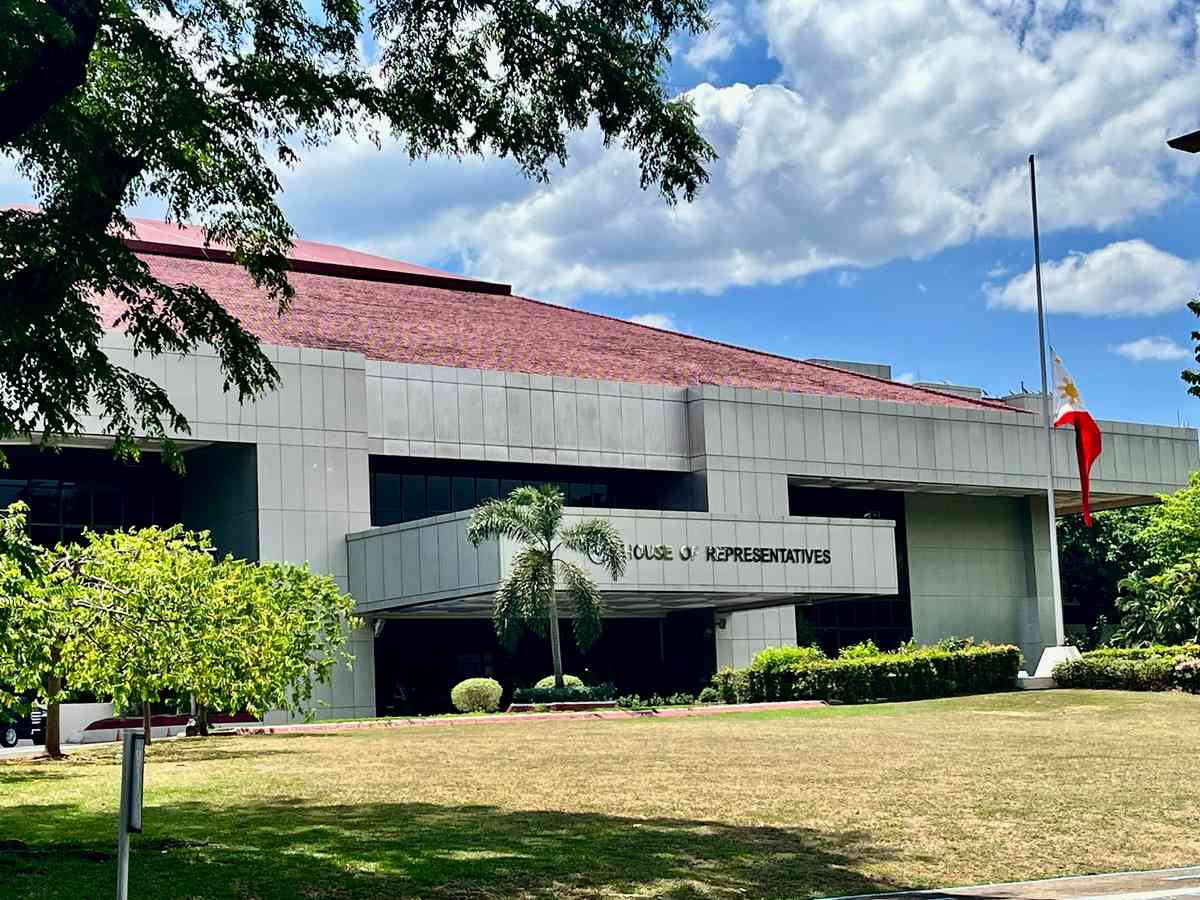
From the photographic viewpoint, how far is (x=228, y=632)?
2630cm

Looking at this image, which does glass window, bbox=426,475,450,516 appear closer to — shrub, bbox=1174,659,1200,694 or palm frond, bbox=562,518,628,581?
palm frond, bbox=562,518,628,581

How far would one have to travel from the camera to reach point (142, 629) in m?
23.6

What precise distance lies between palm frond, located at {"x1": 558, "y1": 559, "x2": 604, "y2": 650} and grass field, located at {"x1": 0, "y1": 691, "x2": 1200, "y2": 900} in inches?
523

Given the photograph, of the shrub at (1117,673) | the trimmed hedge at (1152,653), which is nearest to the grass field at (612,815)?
the shrub at (1117,673)

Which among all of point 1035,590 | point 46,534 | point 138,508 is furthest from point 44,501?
point 1035,590

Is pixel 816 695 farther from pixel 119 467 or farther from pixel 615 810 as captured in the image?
pixel 615 810

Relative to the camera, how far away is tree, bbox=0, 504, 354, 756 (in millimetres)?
22703

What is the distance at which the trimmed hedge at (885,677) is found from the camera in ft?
145

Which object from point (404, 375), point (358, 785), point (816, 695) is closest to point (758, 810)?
point (358, 785)

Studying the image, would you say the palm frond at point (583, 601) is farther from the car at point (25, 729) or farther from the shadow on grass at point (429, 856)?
the shadow on grass at point (429, 856)

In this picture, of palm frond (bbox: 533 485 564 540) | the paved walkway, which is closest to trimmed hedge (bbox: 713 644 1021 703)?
palm frond (bbox: 533 485 564 540)

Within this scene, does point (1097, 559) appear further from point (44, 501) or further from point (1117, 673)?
point (44, 501)

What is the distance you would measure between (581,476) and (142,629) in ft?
117

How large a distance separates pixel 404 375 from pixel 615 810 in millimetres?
35861
